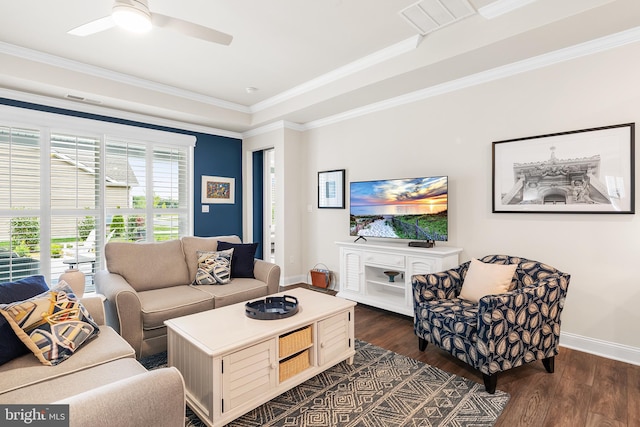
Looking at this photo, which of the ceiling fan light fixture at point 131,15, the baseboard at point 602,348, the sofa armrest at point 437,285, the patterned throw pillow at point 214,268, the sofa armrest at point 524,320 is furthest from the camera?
the patterned throw pillow at point 214,268

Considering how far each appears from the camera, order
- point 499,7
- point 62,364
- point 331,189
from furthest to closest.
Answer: point 331,189, point 499,7, point 62,364

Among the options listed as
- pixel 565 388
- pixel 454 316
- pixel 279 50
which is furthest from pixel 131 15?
pixel 565 388

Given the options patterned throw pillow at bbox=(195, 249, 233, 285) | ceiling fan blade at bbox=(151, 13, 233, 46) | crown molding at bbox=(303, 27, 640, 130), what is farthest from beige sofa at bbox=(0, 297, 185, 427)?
crown molding at bbox=(303, 27, 640, 130)

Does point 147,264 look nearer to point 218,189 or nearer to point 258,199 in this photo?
point 218,189

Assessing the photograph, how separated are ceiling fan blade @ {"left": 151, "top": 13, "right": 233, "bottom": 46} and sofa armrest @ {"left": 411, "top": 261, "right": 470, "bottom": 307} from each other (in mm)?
2318

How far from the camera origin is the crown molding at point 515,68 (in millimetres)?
2548

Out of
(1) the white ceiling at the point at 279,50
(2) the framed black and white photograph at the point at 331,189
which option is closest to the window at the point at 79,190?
(1) the white ceiling at the point at 279,50

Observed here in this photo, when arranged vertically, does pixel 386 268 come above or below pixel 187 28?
below

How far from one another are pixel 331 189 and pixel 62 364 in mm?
3637

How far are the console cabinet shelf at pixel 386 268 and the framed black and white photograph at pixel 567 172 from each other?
0.78 meters

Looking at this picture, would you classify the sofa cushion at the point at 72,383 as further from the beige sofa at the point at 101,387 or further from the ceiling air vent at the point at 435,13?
the ceiling air vent at the point at 435,13

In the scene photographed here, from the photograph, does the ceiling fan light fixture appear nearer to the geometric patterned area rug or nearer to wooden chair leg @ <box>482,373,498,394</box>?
the geometric patterned area rug

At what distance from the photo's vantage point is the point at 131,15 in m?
1.79

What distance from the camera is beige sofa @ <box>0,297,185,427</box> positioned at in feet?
3.52
